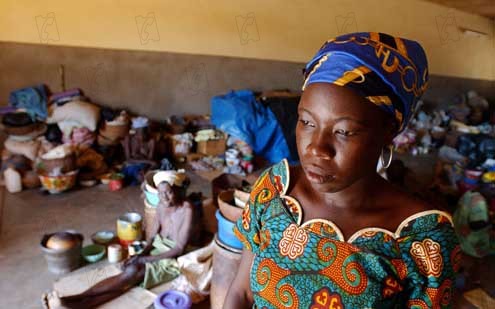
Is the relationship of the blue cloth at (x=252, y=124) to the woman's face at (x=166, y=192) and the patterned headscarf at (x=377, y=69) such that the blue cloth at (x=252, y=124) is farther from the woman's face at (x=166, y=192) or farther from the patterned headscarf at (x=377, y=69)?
the patterned headscarf at (x=377, y=69)

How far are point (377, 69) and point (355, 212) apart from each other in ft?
1.23

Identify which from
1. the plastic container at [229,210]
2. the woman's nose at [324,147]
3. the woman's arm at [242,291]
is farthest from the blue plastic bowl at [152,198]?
the woman's nose at [324,147]

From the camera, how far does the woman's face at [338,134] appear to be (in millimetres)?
857

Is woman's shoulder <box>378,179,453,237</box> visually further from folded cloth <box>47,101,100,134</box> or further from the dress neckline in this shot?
folded cloth <box>47,101,100,134</box>

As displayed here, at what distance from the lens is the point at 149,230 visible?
9.90ft

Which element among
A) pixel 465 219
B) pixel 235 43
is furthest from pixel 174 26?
pixel 465 219

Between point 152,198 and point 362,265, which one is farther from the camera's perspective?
point 152,198

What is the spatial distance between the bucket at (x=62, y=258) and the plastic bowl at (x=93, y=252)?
3.0 inches

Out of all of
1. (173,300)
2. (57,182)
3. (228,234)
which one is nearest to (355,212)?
Result: (228,234)

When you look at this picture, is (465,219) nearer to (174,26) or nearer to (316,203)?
(316,203)

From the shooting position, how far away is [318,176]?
91 centimetres

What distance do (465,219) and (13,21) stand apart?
5235 mm

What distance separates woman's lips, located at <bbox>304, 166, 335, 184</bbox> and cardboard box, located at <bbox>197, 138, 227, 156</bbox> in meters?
4.58

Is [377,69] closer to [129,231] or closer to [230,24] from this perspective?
[129,231]
